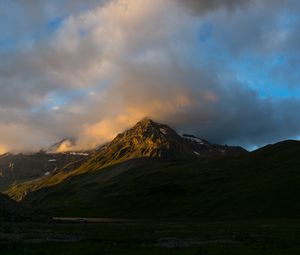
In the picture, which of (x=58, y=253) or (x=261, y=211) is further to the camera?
(x=261, y=211)

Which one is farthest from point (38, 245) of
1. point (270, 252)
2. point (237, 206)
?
point (237, 206)

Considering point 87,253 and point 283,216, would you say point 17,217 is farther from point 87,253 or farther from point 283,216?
point 283,216

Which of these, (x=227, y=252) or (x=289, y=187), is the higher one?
(x=289, y=187)

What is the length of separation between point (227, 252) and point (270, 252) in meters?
4.37

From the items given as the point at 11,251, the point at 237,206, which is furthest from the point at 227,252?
the point at 237,206

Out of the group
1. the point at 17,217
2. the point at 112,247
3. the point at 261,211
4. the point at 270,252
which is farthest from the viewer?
the point at 261,211

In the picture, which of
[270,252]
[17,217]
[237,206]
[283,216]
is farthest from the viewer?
[237,206]

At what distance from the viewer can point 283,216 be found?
16700 cm

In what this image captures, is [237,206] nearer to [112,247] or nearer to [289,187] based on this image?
[289,187]

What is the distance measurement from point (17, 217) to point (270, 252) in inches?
3240

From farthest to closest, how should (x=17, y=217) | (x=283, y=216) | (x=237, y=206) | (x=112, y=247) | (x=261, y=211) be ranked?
(x=237, y=206)
(x=261, y=211)
(x=283, y=216)
(x=17, y=217)
(x=112, y=247)

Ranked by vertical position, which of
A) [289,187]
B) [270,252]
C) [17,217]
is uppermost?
[289,187]

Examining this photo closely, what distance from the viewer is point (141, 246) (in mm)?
55188

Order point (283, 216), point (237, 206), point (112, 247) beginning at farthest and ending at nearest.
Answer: point (237, 206) < point (283, 216) < point (112, 247)
